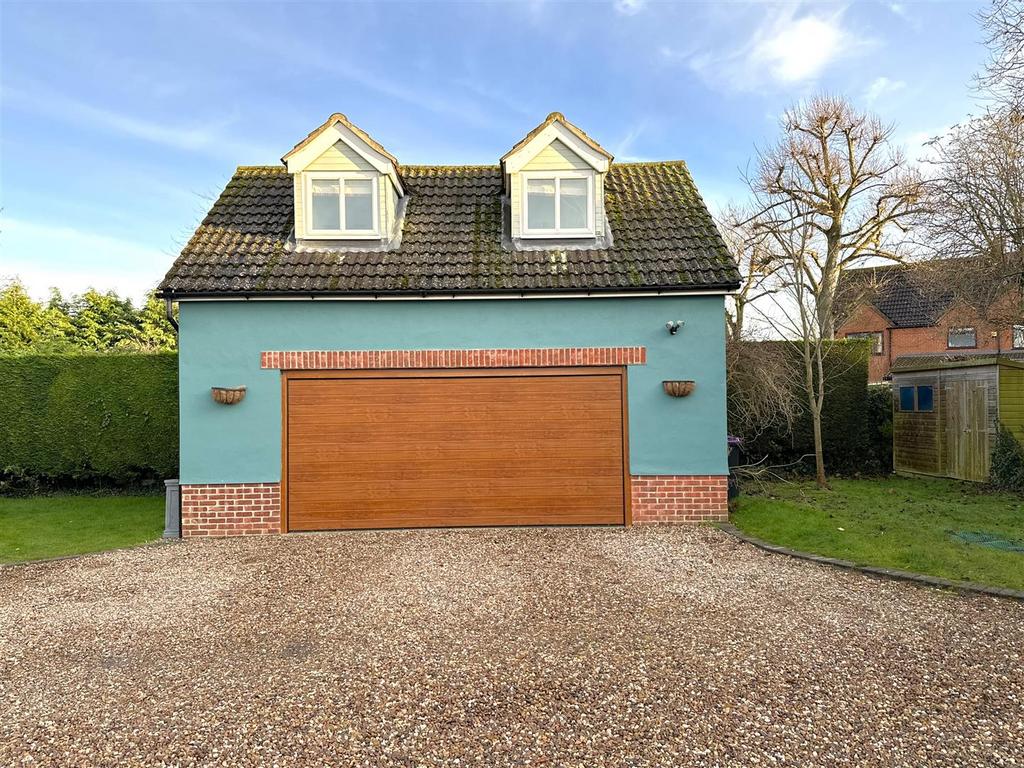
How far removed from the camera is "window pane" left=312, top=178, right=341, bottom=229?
31.3 feet

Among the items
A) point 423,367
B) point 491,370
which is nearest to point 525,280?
point 491,370

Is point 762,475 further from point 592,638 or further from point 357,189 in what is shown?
point 357,189

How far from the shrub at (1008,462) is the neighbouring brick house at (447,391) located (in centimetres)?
625

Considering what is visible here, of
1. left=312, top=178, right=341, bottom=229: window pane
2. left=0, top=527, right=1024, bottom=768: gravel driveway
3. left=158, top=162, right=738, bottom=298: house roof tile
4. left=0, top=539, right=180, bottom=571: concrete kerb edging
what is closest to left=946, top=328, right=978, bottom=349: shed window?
left=158, top=162, right=738, bottom=298: house roof tile

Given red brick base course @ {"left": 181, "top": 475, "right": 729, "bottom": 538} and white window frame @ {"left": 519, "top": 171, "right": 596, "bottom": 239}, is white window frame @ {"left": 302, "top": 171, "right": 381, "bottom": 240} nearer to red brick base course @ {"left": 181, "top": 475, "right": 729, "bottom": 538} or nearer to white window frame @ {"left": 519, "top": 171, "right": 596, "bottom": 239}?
white window frame @ {"left": 519, "top": 171, "right": 596, "bottom": 239}

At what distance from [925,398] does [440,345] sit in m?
11.1

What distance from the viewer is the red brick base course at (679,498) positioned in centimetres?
870

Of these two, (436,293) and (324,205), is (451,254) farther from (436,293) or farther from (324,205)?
(324,205)

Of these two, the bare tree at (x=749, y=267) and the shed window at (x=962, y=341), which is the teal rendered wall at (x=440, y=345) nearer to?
the bare tree at (x=749, y=267)

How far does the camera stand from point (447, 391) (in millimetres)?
8828

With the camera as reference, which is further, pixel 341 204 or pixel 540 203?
pixel 540 203

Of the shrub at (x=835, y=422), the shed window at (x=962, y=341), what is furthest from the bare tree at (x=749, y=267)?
the shed window at (x=962, y=341)

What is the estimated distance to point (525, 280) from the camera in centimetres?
877

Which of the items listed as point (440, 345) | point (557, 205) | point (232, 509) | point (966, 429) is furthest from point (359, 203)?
point (966, 429)
